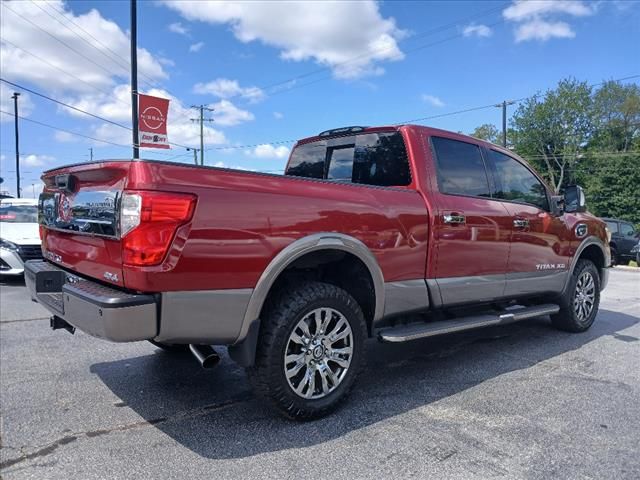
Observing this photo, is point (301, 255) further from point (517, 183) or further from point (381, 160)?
point (517, 183)

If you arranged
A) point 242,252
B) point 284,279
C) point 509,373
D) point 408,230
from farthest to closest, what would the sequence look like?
point 509,373
point 408,230
point 284,279
point 242,252

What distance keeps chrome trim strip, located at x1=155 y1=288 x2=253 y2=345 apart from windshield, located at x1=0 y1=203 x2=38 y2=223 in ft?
29.4

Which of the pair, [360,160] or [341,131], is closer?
[360,160]

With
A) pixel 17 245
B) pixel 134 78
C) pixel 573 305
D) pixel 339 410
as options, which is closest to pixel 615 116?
pixel 134 78

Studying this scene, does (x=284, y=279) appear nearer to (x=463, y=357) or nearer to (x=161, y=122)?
(x=463, y=357)

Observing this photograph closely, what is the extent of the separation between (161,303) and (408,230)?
1.89m

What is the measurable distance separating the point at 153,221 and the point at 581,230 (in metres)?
4.92

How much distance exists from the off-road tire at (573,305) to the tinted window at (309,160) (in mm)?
3042

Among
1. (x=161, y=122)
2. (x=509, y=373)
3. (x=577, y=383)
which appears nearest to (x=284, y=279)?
(x=509, y=373)

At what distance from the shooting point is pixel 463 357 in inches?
194

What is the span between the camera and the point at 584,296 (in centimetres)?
602

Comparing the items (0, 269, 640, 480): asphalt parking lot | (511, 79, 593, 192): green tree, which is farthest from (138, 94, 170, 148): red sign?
(511, 79, 593, 192): green tree

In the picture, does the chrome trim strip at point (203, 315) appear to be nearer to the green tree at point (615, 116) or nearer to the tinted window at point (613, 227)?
the tinted window at point (613, 227)

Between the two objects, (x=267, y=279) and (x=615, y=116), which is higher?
(x=615, y=116)
